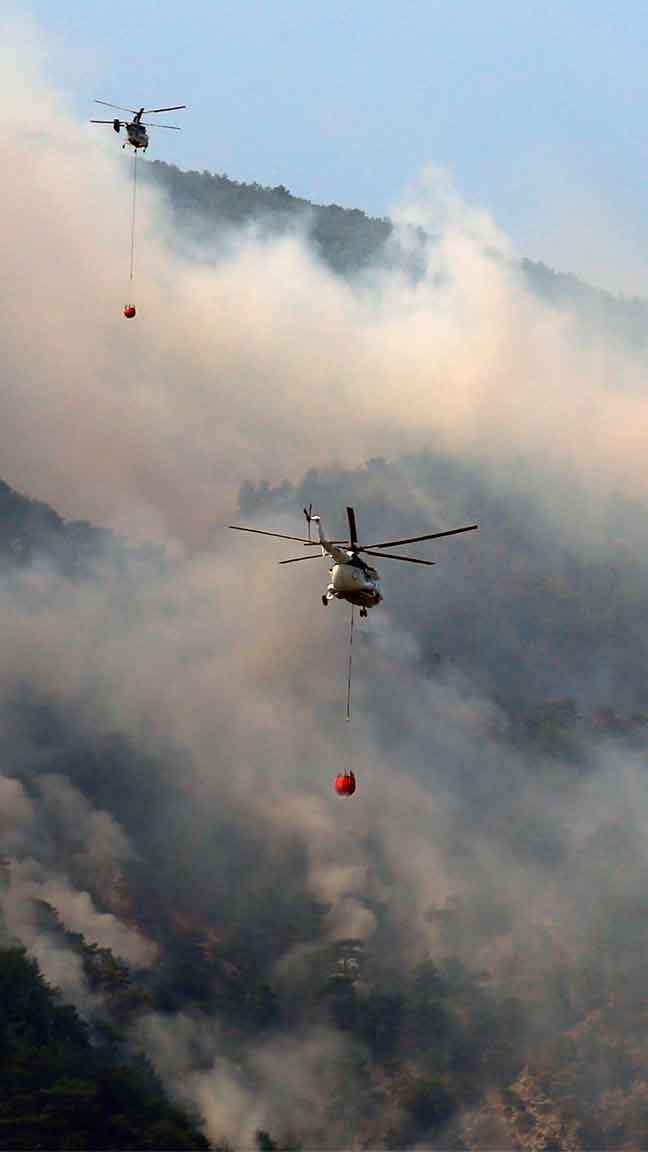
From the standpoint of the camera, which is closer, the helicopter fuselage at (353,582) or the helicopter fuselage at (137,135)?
the helicopter fuselage at (353,582)

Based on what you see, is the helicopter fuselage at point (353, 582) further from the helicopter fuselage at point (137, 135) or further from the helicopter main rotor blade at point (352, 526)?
the helicopter fuselage at point (137, 135)

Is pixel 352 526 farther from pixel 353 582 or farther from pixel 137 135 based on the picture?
pixel 137 135

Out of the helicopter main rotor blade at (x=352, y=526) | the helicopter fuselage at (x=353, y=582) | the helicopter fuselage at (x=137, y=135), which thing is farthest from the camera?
the helicopter fuselage at (x=137, y=135)

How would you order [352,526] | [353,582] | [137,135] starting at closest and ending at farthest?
[352,526] → [353,582] → [137,135]

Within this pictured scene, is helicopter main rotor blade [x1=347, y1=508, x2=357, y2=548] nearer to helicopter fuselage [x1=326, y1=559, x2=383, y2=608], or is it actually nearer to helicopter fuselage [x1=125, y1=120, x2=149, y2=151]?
helicopter fuselage [x1=326, y1=559, x2=383, y2=608]

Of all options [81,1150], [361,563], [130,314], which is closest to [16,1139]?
[81,1150]

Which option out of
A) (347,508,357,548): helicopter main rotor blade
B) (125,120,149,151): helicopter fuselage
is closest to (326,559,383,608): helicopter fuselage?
(347,508,357,548): helicopter main rotor blade

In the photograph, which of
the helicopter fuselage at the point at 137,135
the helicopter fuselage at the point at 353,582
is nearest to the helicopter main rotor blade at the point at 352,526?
the helicopter fuselage at the point at 353,582

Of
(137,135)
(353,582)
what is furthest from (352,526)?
(137,135)

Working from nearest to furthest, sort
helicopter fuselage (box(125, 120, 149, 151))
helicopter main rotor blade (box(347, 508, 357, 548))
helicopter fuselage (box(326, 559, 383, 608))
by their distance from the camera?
helicopter main rotor blade (box(347, 508, 357, 548)), helicopter fuselage (box(326, 559, 383, 608)), helicopter fuselage (box(125, 120, 149, 151))

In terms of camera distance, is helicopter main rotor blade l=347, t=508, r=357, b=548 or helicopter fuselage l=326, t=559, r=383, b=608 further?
helicopter fuselage l=326, t=559, r=383, b=608

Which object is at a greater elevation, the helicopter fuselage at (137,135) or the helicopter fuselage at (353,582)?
the helicopter fuselage at (137,135)
